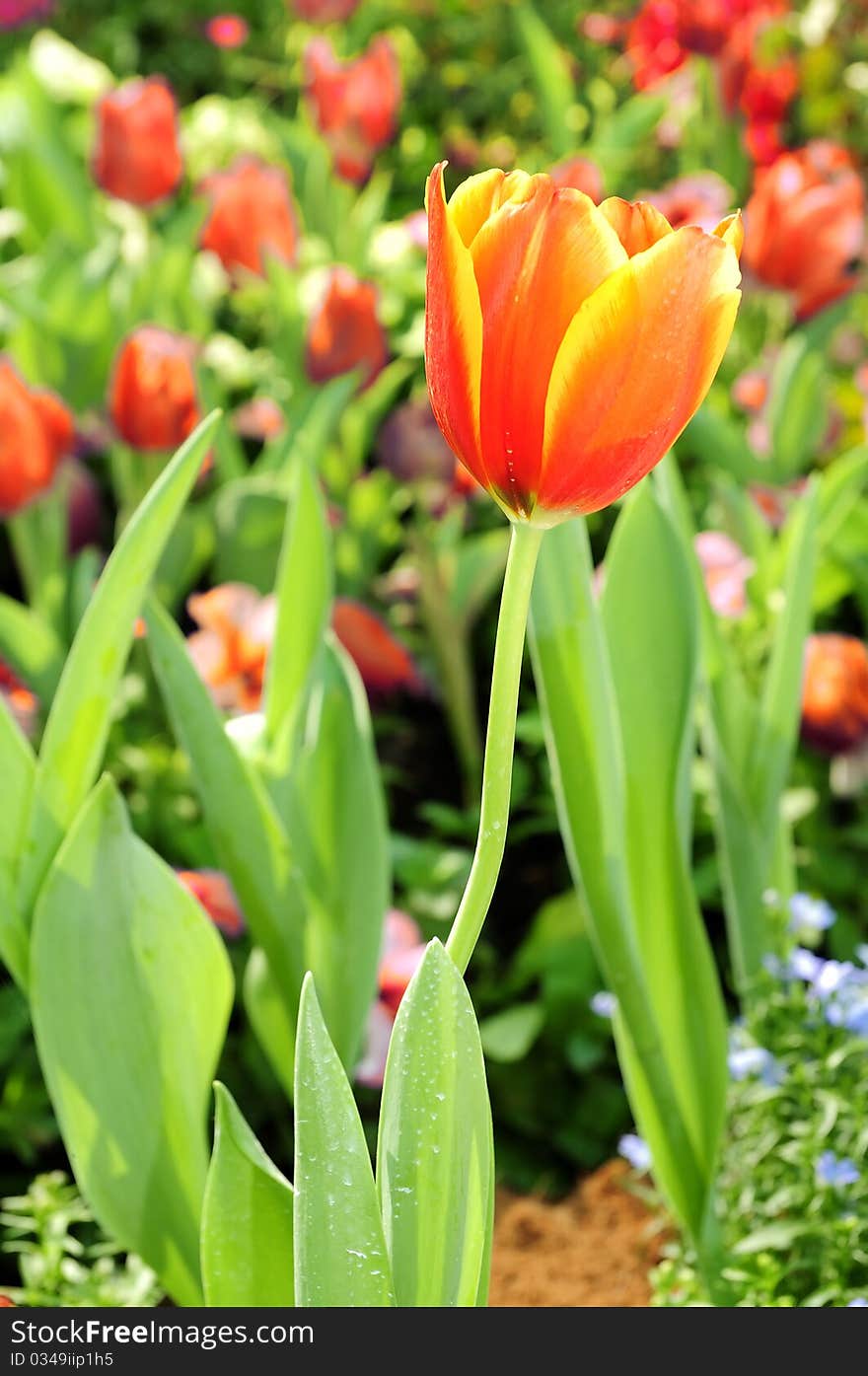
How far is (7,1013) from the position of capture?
1.19m

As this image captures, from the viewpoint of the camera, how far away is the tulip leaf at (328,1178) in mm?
608

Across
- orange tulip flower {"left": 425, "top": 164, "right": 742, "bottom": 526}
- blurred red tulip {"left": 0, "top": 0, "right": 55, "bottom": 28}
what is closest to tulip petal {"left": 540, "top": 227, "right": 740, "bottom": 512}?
orange tulip flower {"left": 425, "top": 164, "right": 742, "bottom": 526}

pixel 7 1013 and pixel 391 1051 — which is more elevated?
pixel 391 1051

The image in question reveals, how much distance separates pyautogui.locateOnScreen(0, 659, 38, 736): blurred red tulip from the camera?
3.99ft

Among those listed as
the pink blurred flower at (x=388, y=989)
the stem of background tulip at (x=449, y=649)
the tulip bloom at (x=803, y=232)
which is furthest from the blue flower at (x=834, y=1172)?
the tulip bloom at (x=803, y=232)

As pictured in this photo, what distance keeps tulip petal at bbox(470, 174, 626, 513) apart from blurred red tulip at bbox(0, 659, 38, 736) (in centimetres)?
74

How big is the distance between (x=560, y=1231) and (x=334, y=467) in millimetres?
838

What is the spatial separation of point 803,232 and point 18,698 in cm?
95

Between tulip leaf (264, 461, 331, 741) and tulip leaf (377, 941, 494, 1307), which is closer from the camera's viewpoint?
tulip leaf (377, 941, 494, 1307)

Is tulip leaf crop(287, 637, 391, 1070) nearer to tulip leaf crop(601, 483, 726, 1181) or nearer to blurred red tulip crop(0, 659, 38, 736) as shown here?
tulip leaf crop(601, 483, 726, 1181)

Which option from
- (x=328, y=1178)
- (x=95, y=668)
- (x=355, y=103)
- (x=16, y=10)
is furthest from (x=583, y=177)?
(x=16, y=10)

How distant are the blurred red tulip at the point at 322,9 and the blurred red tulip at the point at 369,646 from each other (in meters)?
1.45
